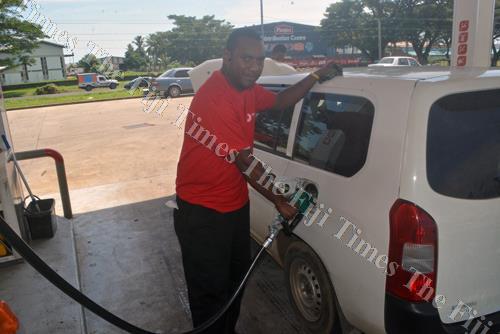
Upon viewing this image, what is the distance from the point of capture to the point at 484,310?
7.16 ft

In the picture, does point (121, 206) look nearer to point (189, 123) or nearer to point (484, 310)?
point (189, 123)

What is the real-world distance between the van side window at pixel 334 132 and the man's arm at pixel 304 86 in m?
0.08

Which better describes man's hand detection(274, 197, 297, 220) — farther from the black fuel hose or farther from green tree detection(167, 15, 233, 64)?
green tree detection(167, 15, 233, 64)

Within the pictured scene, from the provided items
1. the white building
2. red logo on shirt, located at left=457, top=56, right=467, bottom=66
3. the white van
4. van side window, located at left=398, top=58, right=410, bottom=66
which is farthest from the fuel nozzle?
the white building

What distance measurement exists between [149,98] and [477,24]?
20.5 meters

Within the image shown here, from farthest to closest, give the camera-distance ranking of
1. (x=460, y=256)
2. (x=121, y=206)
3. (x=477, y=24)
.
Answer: (x=121, y=206), (x=477, y=24), (x=460, y=256)

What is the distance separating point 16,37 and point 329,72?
3941 centimetres

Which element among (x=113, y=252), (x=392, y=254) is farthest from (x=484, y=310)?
(x=113, y=252)

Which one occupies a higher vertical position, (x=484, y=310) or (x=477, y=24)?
(x=477, y=24)

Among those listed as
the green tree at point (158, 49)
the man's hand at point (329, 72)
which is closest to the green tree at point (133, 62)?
the green tree at point (158, 49)

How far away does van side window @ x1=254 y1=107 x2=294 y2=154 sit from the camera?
3.20m

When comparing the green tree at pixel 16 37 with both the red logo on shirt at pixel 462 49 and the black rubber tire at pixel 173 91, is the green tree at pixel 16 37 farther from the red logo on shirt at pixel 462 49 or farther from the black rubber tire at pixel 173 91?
the red logo on shirt at pixel 462 49

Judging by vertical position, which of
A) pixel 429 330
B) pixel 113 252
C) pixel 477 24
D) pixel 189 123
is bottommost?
pixel 113 252

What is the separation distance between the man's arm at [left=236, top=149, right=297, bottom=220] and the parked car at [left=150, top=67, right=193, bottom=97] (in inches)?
845
